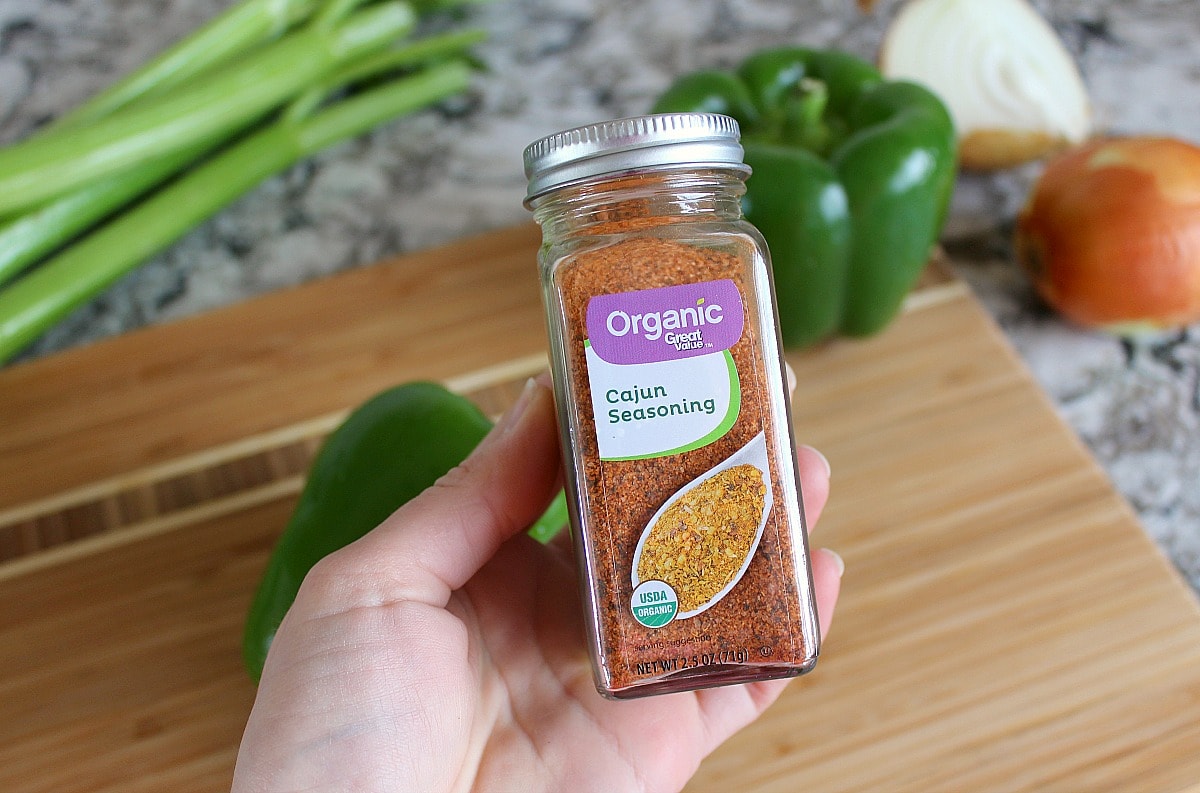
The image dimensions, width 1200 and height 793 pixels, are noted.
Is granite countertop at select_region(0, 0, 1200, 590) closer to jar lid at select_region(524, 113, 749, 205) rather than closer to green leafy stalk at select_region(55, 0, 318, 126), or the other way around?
green leafy stalk at select_region(55, 0, 318, 126)

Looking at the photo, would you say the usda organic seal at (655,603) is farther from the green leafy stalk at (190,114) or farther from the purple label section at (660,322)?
the green leafy stalk at (190,114)

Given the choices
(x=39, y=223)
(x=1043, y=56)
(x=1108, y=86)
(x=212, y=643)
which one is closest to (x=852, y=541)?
(x=212, y=643)

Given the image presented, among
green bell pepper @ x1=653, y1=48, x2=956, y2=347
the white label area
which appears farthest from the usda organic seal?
green bell pepper @ x1=653, y1=48, x2=956, y2=347

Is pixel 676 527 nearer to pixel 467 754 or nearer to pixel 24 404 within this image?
pixel 467 754

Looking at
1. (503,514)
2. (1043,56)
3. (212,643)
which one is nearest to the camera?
(503,514)

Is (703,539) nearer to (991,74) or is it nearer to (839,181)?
(839,181)

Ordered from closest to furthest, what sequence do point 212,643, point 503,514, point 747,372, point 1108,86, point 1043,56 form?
1. point 747,372
2. point 503,514
3. point 212,643
4. point 1043,56
5. point 1108,86

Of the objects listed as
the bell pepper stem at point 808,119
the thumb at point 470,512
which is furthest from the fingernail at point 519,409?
the bell pepper stem at point 808,119
